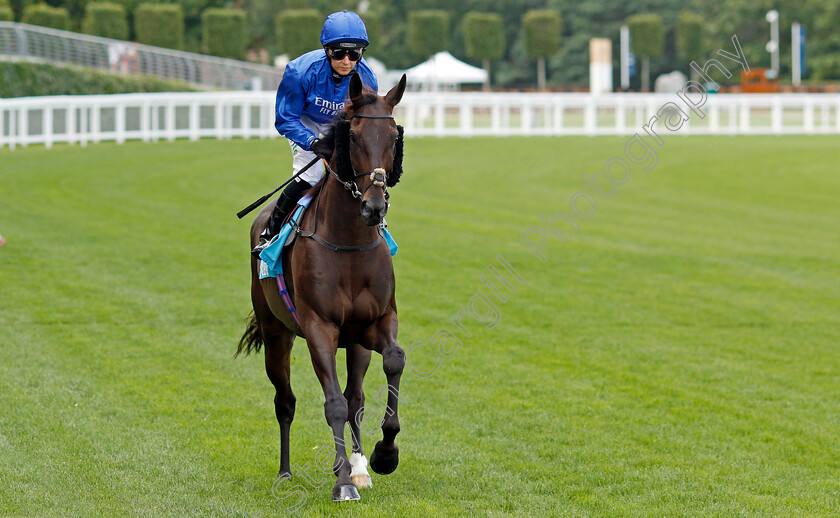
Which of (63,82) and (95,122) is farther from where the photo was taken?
(63,82)

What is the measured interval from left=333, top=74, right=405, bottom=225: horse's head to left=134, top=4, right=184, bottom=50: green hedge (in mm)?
43216

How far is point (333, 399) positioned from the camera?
5.17 m

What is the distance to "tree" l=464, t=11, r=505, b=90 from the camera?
6272 cm

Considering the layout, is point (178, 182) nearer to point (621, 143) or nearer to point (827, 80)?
point (621, 143)

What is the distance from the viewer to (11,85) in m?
29.0

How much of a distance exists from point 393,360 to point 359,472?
25.6 inches

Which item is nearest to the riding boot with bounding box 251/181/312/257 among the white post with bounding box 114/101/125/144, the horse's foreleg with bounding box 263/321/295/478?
the horse's foreleg with bounding box 263/321/295/478

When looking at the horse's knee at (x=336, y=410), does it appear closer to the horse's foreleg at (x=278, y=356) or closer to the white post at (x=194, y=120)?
the horse's foreleg at (x=278, y=356)

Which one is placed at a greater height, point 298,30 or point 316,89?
point 298,30

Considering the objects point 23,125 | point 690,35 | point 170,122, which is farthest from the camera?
point 690,35

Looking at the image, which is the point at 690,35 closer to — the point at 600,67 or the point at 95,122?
the point at 600,67

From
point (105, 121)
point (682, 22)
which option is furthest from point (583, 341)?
point (682, 22)

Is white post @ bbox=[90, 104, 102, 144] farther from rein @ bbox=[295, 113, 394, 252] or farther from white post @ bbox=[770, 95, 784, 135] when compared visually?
rein @ bbox=[295, 113, 394, 252]

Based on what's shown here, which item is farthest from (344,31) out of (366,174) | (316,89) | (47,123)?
(47,123)
